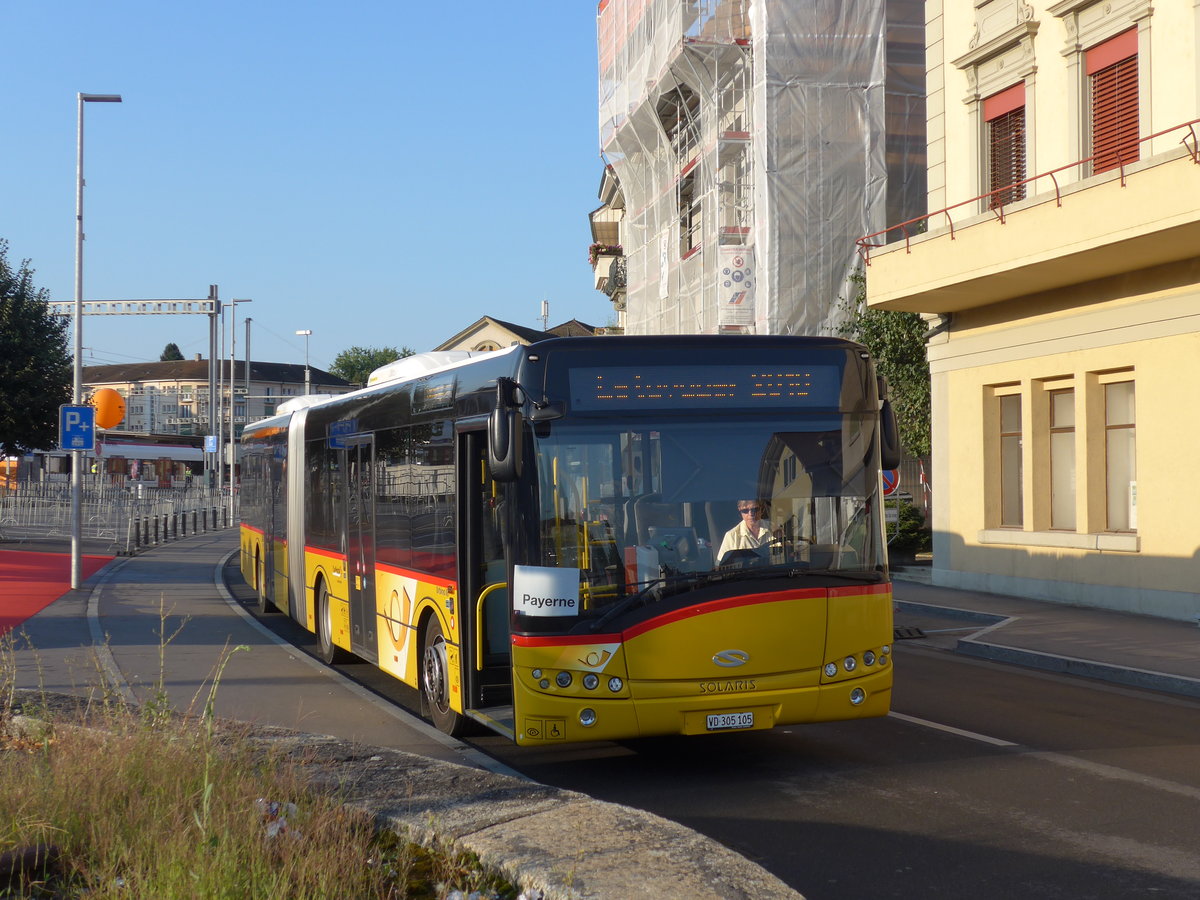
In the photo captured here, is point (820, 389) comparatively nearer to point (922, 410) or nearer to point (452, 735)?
point (452, 735)

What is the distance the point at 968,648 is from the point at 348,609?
7.11m

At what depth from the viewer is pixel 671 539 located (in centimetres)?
789

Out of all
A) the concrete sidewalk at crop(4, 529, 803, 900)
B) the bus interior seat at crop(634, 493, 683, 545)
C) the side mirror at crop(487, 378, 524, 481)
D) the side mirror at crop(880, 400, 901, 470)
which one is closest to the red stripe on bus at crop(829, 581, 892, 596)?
the side mirror at crop(880, 400, 901, 470)

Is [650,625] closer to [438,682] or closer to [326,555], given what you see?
[438,682]

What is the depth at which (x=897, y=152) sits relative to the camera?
2919 cm

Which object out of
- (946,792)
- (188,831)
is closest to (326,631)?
(946,792)

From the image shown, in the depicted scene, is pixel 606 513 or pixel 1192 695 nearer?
pixel 606 513

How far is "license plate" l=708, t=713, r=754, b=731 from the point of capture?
791 cm

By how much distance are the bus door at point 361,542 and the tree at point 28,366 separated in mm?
29183

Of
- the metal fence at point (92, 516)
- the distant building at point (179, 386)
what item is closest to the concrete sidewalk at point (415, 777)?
the metal fence at point (92, 516)

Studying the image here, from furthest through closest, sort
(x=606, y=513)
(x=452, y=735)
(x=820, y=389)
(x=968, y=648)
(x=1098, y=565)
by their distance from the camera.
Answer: (x=1098, y=565)
(x=968, y=648)
(x=452, y=735)
(x=820, y=389)
(x=606, y=513)

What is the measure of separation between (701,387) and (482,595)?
6.71ft

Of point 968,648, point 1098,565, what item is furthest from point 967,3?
point 968,648

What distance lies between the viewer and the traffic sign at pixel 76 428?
75.0ft
